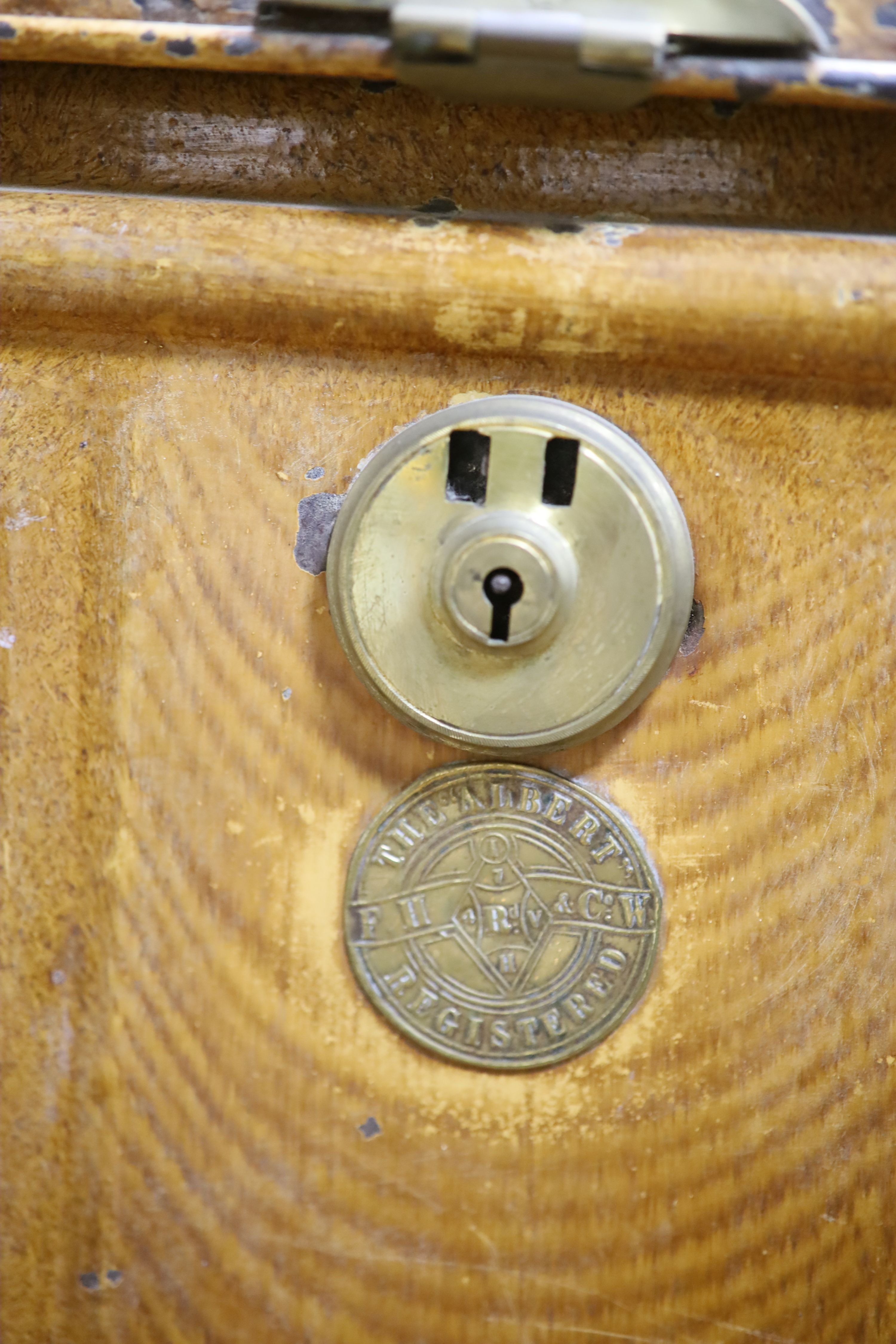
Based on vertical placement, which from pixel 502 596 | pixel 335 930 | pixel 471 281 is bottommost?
pixel 335 930

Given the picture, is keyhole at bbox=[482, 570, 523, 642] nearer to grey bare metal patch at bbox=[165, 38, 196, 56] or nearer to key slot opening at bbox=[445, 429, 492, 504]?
key slot opening at bbox=[445, 429, 492, 504]

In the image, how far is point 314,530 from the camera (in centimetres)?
52

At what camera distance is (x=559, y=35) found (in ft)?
1.41

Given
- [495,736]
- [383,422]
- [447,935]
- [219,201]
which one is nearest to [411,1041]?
[447,935]

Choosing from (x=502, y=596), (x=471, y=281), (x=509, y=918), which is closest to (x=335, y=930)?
(x=509, y=918)

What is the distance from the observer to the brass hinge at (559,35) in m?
0.43

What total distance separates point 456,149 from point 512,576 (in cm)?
21

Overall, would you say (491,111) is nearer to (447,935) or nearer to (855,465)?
(855,465)

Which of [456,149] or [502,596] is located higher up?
[456,149]

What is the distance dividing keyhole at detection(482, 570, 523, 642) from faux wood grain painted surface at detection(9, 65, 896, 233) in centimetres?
18

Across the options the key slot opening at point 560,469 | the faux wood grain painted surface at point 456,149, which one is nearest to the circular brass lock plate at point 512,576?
the key slot opening at point 560,469

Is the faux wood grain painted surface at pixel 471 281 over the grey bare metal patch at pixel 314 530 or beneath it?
over

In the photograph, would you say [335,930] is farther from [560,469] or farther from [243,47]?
[243,47]

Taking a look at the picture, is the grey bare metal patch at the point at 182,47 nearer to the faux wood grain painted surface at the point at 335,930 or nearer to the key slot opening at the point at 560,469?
the faux wood grain painted surface at the point at 335,930
